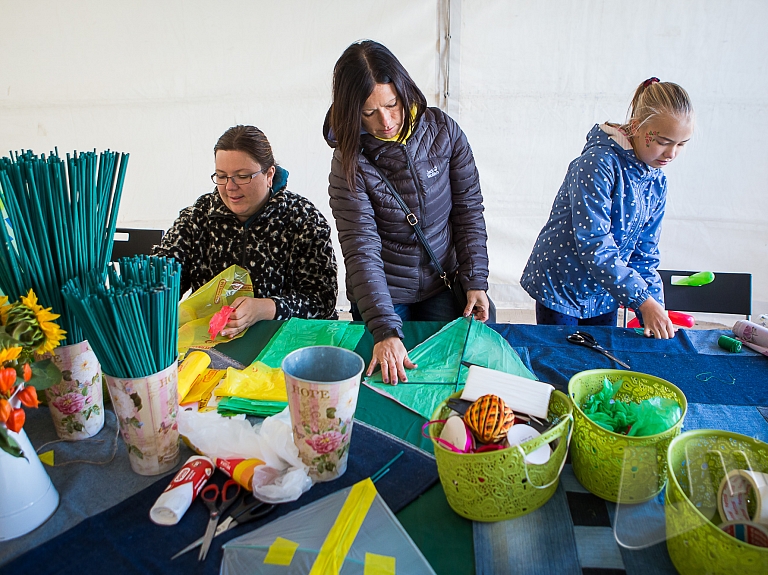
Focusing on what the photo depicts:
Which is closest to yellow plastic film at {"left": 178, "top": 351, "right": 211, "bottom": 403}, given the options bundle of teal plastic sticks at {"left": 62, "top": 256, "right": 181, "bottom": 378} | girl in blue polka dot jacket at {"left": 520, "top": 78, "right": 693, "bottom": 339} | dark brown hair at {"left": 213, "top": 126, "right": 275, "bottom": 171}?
bundle of teal plastic sticks at {"left": 62, "top": 256, "right": 181, "bottom": 378}

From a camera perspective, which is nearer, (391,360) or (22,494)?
(22,494)

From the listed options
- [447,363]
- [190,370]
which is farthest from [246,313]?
[447,363]

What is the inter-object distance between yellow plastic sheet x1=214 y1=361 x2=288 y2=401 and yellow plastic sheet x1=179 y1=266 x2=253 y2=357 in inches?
11.5

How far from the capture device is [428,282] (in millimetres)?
1510

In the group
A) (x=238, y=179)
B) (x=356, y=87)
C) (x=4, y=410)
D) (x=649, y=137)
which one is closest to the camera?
(x=4, y=410)

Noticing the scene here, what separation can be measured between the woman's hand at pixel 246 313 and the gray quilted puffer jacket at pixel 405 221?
23 cm

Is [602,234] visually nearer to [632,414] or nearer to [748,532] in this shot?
[632,414]

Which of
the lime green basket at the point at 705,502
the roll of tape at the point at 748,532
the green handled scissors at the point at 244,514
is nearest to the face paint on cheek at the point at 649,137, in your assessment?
the lime green basket at the point at 705,502

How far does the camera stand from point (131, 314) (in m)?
0.67

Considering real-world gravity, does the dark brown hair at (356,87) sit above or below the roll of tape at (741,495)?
above

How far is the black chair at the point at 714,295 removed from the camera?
1.77 m

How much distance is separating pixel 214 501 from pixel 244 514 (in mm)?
53

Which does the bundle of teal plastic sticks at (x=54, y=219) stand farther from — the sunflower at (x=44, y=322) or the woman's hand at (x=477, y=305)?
the woman's hand at (x=477, y=305)

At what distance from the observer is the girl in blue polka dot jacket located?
129 cm
